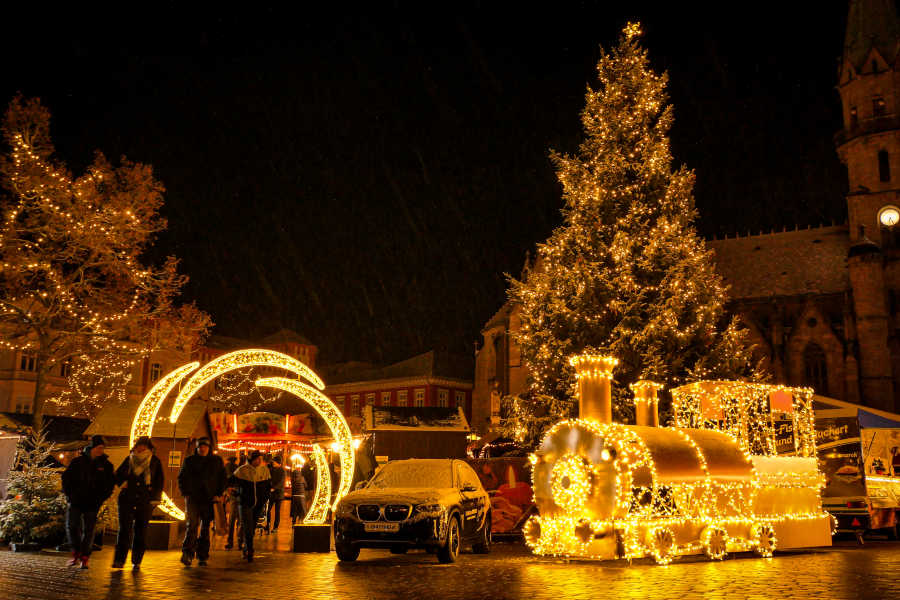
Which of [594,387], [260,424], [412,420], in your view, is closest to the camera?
[594,387]

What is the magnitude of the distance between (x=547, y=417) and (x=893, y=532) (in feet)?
30.1

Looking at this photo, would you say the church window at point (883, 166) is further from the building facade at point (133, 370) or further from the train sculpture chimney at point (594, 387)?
the train sculpture chimney at point (594, 387)

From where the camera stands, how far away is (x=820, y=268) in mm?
52438

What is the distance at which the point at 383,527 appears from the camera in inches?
483

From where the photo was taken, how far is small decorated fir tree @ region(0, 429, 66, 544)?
14.2 meters

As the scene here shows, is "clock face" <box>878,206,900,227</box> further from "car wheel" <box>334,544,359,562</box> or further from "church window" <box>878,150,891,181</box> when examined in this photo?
"car wheel" <box>334,544,359,562</box>

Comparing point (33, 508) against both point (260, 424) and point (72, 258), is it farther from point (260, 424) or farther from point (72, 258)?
point (260, 424)

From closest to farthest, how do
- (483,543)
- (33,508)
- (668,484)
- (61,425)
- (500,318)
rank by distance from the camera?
(668,484), (33,508), (483,543), (61,425), (500,318)

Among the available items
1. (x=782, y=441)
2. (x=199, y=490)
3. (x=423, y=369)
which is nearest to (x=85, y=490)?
(x=199, y=490)

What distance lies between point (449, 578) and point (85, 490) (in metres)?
5.48

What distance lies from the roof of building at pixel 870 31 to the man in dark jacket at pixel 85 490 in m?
55.8

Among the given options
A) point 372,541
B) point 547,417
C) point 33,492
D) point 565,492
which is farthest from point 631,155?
point 33,492

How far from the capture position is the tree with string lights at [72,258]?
2089cm

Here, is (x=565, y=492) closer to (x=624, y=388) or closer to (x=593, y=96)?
(x=624, y=388)
